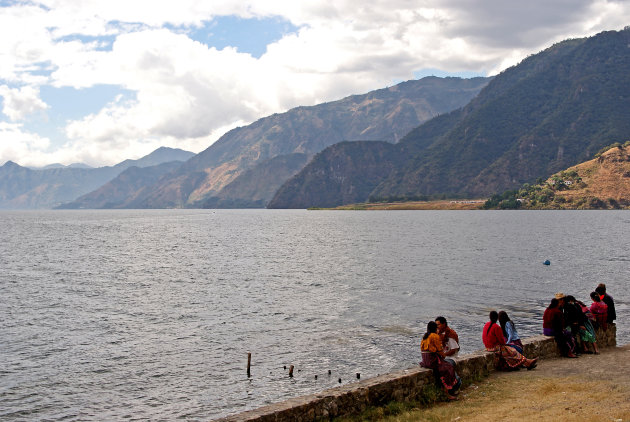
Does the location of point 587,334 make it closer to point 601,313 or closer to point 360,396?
point 601,313

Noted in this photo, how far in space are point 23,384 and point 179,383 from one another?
29.0 feet

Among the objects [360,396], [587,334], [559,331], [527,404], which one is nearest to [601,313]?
[587,334]

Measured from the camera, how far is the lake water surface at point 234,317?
27.9m

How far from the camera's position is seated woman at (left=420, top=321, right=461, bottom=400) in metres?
19.2

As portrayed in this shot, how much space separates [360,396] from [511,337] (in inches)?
339

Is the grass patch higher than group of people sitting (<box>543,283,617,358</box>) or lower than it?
lower

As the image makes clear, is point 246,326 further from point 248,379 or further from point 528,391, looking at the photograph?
point 528,391

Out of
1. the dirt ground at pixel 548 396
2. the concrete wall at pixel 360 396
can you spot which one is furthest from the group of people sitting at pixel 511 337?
the dirt ground at pixel 548 396

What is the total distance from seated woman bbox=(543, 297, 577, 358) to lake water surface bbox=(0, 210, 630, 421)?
9414 mm

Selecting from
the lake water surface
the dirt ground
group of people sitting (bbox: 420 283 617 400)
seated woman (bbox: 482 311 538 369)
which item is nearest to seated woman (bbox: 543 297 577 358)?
group of people sitting (bbox: 420 283 617 400)

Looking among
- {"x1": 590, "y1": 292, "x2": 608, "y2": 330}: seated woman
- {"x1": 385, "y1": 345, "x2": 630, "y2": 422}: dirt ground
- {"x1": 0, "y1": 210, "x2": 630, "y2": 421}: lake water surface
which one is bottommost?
{"x1": 0, "y1": 210, "x2": 630, "y2": 421}: lake water surface

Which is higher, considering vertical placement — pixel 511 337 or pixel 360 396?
pixel 511 337

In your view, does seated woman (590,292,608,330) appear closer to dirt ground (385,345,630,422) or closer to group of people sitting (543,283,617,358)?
group of people sitting (543,283,617,358)

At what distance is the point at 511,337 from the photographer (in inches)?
881
